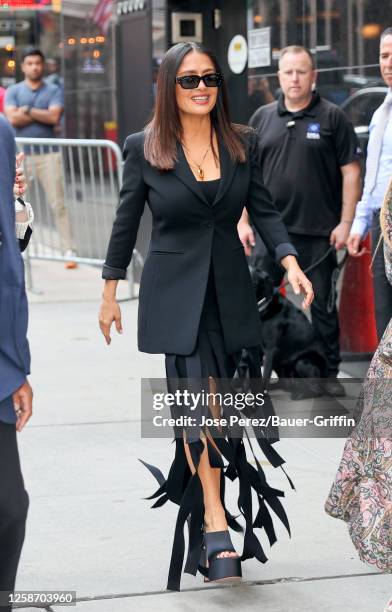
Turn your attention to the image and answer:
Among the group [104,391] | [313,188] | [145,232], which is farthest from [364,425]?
[145,232]

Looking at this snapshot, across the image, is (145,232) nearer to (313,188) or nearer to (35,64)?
(35,64)

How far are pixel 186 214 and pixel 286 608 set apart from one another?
1429mm

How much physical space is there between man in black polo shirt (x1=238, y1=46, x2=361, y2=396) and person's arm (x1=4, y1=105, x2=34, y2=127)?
5915 mm

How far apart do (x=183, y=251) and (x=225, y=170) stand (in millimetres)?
337

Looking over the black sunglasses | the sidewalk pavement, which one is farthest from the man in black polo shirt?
the black sunglasses

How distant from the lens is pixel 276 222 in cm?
481

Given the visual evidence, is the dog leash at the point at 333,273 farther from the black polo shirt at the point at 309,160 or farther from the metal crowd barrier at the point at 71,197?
the metal crowd barrier at the point at 71,197

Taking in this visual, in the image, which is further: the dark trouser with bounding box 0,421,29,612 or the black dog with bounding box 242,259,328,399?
the black dog with bounding box 242,259,328,399

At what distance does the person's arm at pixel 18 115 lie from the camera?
12625 mm

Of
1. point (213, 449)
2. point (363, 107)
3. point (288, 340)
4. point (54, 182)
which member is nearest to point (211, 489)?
point (213, 449)

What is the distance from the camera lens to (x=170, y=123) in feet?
15.2

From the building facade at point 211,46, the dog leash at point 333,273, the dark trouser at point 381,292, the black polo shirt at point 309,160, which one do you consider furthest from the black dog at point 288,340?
the building facade at point 211,46

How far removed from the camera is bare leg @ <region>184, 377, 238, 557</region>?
4.55m

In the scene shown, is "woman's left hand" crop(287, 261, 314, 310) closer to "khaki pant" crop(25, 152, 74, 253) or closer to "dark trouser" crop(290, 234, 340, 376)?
"dark trouser" crop(290, 234, 340, 376)
